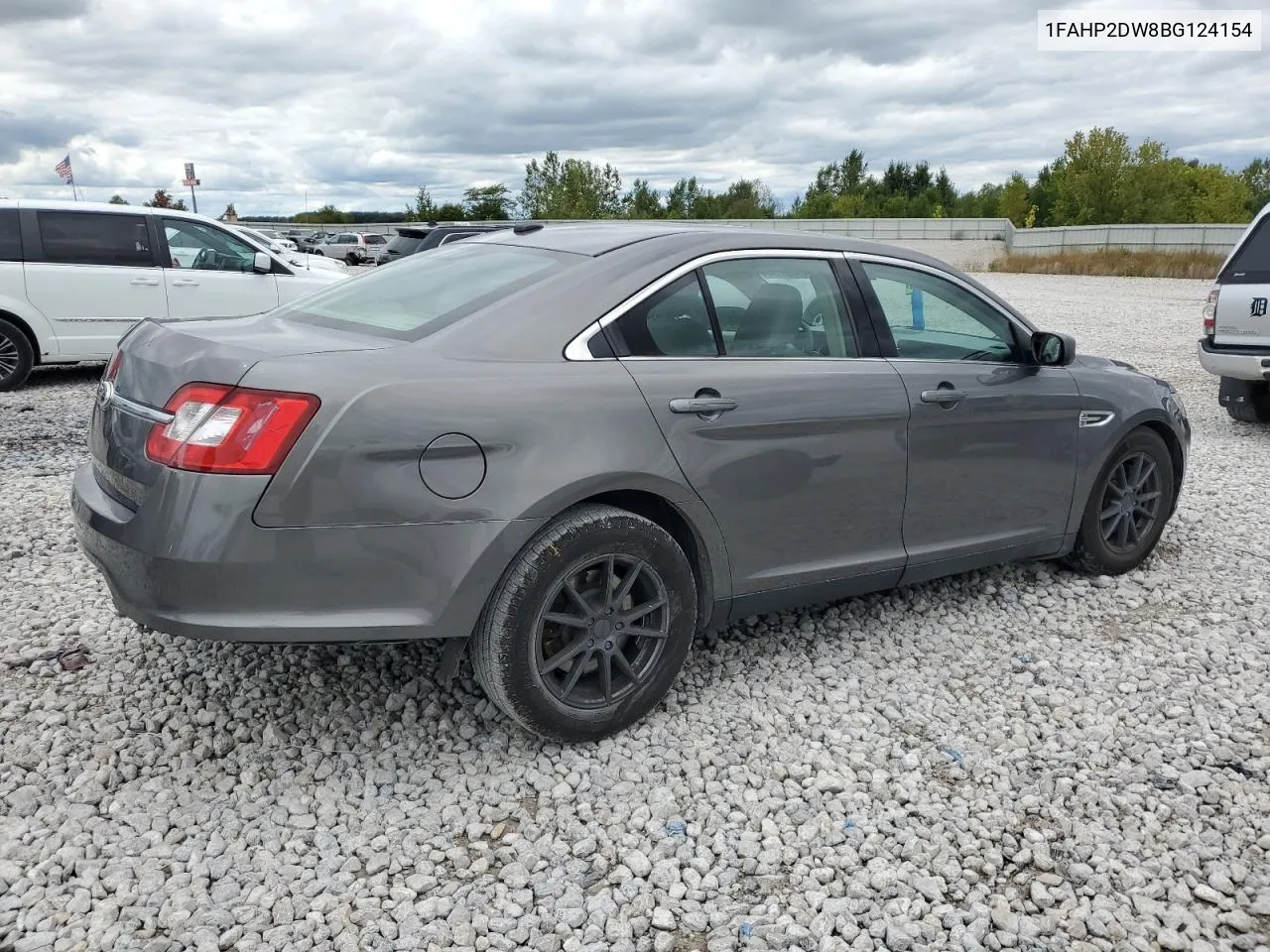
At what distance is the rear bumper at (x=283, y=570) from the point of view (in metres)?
2.75

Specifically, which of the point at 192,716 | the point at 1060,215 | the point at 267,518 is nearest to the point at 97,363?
the point at 192,716

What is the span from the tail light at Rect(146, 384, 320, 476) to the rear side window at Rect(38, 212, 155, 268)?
325 inches

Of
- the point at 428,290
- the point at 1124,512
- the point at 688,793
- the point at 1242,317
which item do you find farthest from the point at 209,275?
the point at 1242,317

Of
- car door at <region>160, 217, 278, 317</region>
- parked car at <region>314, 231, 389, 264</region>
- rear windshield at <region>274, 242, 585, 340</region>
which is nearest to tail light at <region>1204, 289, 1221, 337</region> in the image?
rear windshield at <region>274, 242, 585, 340</region>

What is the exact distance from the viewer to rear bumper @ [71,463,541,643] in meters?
2.75

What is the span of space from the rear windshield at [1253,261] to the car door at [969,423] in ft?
16.5

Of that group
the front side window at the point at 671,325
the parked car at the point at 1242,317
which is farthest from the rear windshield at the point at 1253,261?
Answer: the front side window at the point at 671,325

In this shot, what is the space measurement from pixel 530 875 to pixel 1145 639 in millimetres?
2922

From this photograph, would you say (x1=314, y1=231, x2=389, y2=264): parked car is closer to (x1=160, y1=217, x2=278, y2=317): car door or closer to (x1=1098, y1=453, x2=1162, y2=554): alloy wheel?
(x1=160, y1=217, x2=278, y2=317): car door

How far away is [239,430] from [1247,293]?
8.37m

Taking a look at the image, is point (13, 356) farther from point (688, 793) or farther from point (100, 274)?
point (688, 793)

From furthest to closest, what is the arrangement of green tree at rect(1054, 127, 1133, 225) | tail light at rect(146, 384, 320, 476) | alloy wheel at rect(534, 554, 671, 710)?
green tree at rect(1054, 127, 1133, 225), alloy wheel at rect(534, 554, 671, 710), tail light at rect(146, 384, 320, 476)

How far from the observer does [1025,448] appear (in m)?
4.38

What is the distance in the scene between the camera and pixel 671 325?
346cm
